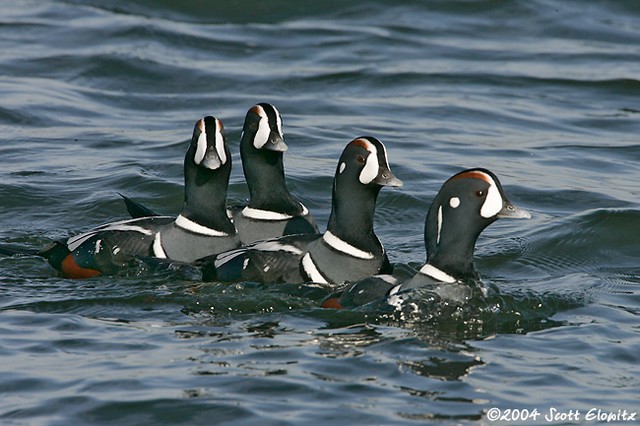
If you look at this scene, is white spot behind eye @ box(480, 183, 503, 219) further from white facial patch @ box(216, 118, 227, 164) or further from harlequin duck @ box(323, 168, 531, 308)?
white facial patch @ box(216, 118, 227, 164)

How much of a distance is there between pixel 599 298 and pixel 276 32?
44.9 ft

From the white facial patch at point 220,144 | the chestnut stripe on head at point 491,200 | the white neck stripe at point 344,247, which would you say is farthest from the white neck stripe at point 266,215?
the chestnut stripe on head at point 491,200

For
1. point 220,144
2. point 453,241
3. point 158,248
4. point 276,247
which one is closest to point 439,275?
point 453,241

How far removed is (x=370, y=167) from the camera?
10695mm

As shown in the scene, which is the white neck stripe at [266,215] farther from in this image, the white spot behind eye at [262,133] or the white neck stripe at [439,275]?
the white neck stripe at [439,275]

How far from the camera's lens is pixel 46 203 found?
14562 mm

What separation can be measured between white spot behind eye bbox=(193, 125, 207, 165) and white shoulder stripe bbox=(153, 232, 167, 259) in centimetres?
77

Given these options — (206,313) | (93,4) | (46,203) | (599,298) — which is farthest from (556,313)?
(93,4)

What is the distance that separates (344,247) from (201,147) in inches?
62.9

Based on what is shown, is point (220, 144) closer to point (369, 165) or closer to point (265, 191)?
point (265, 191)

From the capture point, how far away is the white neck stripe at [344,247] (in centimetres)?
1090

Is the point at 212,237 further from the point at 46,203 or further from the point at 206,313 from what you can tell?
the point at 46,203

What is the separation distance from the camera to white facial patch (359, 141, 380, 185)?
1067 centimetres

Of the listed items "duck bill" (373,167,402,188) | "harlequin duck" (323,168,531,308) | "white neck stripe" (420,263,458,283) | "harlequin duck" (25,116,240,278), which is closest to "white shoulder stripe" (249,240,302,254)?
"harlequin duck" (25,116,240,278)
